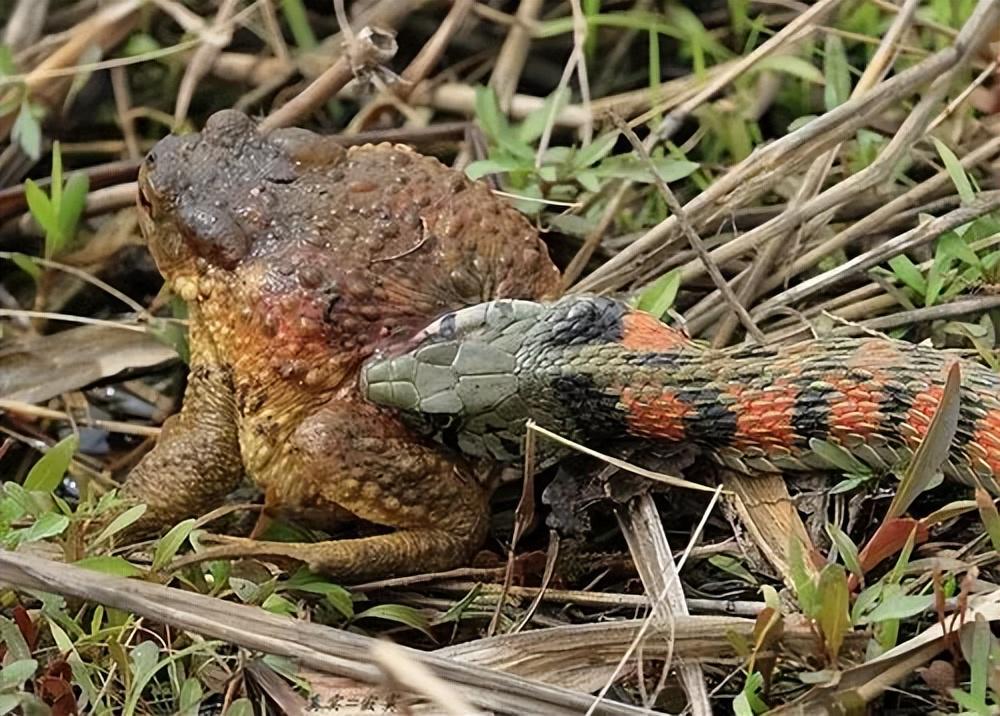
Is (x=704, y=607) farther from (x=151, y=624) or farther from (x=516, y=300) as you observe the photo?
→ (x=151, y=624)

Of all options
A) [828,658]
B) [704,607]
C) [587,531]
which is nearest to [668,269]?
[587,531]

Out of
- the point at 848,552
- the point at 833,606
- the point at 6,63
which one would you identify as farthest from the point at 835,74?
the point at 6,63

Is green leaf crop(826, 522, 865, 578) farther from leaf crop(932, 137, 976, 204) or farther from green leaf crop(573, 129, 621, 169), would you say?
green leaf crop(573, 129, 621, 169)

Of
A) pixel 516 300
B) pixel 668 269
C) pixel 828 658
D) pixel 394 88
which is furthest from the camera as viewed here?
pixel 394 88

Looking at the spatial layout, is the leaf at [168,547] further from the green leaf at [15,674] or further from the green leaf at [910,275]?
the green leaf at [910,275]

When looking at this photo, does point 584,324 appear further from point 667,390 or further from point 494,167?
point 494,167

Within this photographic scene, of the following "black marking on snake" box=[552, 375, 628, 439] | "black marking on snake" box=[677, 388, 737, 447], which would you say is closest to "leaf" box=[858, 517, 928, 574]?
"black marking on snake" box=[677, 388, 737, 447]
